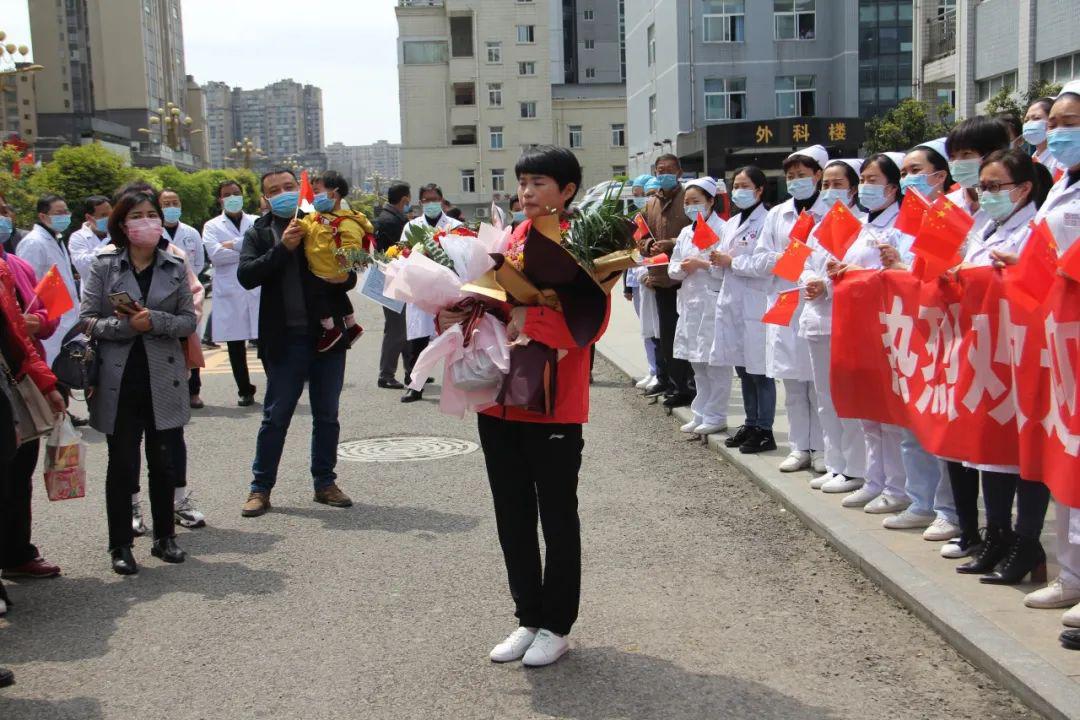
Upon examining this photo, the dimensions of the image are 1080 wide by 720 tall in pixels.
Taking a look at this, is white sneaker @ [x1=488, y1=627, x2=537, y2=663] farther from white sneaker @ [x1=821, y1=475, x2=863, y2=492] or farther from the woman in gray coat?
white sneaker @ [x1=821, y1=475, x2=863, y2=492]

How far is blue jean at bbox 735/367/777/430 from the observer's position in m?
8.73

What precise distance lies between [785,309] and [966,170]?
5.87 ft

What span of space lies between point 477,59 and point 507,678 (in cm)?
8024

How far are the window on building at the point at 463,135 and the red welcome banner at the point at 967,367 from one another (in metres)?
77.2

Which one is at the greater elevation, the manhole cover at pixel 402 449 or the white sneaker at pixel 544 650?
the white sneaker at pixel 544 650

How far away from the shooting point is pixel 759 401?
8773 millimetres

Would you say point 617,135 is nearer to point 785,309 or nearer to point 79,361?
point 785,309

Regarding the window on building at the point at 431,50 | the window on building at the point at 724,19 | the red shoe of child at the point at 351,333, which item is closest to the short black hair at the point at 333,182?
the red shoe of child at the point at 351,333

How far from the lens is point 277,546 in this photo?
6.66 meters

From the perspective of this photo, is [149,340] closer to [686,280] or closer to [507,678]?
[507,678]

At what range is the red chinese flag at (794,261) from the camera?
7191 mm

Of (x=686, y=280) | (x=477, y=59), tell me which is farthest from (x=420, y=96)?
(x=686, y=280)

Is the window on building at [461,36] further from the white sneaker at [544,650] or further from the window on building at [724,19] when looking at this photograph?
the white sneaker at [544,650]

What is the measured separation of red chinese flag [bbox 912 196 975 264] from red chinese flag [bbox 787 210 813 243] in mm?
1704
